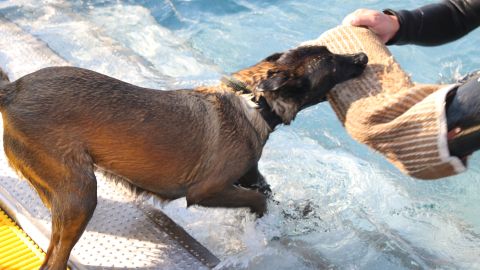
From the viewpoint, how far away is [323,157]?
5914mm

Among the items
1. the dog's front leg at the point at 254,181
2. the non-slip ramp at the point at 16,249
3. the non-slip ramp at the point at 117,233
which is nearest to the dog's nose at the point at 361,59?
the dog's front leg at the point at 254,181

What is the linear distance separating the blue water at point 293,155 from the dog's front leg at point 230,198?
29cm

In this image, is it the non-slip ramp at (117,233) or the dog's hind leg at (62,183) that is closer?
the dog's hind leg at (62,183)

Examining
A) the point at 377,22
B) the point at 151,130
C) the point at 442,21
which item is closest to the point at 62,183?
the point at 151,130

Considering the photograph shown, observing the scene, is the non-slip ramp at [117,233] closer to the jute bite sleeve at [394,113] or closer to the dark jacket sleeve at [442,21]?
the jute bite sleeve at [394,113]

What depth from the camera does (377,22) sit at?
429 cm

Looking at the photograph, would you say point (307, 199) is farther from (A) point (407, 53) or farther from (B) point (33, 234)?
(A) point (407, 53)

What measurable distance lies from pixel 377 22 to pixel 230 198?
63.9 inches

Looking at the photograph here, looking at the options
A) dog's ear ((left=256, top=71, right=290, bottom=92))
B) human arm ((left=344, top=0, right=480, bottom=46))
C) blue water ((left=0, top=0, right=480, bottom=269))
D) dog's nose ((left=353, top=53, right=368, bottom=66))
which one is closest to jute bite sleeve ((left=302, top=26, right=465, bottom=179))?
dog's nose ((left=353, top=53, right=368, bottom=66))

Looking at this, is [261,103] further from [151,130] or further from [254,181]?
[151,130]

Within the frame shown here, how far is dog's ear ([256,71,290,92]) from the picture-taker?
4047 millimetres

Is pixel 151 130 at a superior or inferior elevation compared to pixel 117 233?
superior

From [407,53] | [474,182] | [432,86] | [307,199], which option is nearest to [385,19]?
[432,86]

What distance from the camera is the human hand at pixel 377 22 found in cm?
425
